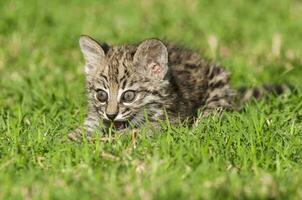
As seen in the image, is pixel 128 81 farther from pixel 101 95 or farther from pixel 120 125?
pixel 120 125

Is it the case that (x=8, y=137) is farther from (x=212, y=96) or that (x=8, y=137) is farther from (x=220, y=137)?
(x=212, y=96)

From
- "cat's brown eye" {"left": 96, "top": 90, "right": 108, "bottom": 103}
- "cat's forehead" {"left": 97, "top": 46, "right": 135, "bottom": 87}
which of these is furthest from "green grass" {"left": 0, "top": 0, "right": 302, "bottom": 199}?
"cat's forehead" {"left": 97, "top": 46, "right": 135, "bottom": 87}

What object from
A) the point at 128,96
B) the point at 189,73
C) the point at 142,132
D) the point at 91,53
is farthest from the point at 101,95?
the point at 189,73

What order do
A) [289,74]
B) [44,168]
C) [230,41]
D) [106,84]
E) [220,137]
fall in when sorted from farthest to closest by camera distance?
[230,41] → [289,74] → [106,84] → [220,137] → [44,168]

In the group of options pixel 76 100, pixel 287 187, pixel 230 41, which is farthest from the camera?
pixel 230 41

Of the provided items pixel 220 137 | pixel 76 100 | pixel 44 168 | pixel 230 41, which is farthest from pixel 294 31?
pixel 44 168

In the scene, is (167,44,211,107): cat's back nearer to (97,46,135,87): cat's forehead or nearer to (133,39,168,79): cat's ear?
(133,39,168,79): cat's ear
